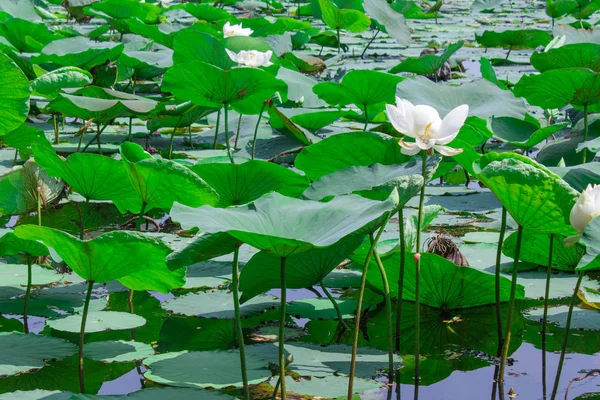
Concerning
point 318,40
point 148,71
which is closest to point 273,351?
point 148,71

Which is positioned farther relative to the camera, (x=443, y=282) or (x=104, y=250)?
(x=443, y=282)

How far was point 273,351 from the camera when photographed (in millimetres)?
1567

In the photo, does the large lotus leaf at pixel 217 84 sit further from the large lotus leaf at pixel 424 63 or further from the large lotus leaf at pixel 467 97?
the large lotus leaf at pixel 424 63

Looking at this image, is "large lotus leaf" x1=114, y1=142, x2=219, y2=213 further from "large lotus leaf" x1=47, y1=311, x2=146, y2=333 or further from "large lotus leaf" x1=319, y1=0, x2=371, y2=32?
"large lotus leaf" x1=319, y1=0, x2=371, y2=32

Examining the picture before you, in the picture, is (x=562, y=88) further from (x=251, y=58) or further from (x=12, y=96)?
(x=12, y=96)

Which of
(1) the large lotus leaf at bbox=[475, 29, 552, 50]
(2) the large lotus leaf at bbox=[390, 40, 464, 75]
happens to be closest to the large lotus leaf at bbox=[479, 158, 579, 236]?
(2) the large lotus leaf at bbox=[390, 40, 464, 75]

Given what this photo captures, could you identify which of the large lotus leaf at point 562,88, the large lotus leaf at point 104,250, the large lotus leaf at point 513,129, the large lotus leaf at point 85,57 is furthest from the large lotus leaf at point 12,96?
the large lotus leaf at point 513,129

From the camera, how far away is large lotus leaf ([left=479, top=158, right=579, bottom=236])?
1382 millimetres

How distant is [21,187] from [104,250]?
109 cm

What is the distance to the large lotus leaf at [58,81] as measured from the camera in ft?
9.67

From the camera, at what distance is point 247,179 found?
6.23 feet

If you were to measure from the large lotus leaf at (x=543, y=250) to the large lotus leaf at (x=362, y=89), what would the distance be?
97 cm

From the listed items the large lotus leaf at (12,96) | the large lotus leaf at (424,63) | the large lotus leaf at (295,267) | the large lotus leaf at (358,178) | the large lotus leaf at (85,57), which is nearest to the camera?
the large lotus leaf at (295,267)

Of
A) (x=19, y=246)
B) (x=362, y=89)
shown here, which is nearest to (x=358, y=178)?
(x=19, y=246)
